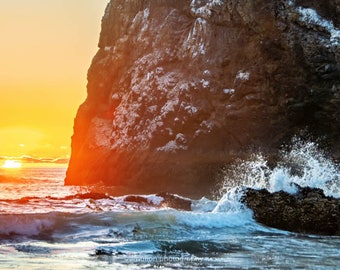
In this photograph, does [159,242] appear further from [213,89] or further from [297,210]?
[213,89]

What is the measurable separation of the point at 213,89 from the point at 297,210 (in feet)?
103

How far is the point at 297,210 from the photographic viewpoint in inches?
608

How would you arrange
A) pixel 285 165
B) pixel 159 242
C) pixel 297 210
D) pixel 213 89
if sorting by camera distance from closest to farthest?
pixel 159 242
pixel 297 210
pixel 285 165
pixel 213 89

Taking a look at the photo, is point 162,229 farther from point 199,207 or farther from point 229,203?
point 199,207

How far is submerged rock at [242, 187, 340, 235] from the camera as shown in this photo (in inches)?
585

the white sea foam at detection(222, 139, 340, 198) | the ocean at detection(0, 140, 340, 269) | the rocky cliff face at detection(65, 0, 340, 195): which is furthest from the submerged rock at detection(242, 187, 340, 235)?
the rocky cliff face at detection(65, 0, 340, 195)

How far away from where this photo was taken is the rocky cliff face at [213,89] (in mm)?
43281

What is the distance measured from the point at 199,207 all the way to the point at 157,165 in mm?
23923

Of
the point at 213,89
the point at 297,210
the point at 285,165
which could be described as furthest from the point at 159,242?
the point at 213,89

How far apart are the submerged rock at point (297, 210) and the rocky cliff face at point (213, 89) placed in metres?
26.9

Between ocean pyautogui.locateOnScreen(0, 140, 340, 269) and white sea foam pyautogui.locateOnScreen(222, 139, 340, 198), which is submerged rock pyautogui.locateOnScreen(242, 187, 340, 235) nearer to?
ocean pyautogui.locateOnScreen(0, 140, 340, 269)

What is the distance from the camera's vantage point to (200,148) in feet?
153

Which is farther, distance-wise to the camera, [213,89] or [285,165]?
[213,89]

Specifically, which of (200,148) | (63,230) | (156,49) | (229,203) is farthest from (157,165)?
(63,230)
